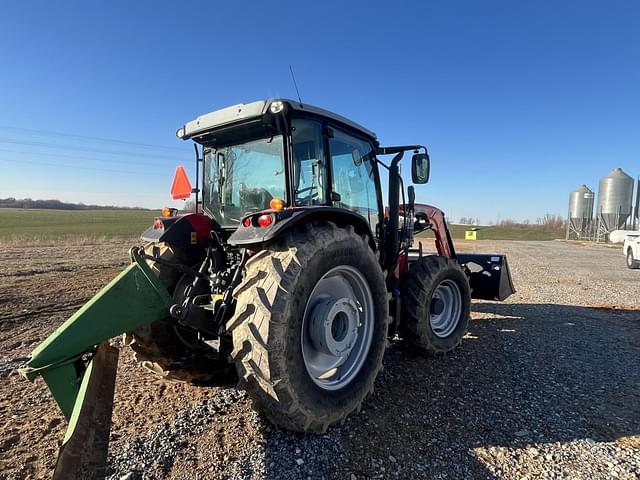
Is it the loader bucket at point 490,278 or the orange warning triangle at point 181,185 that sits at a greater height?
the orange warning triangle at point 181,185

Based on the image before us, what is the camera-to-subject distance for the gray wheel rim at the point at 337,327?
282 centimetres

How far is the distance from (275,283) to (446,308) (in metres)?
3.18

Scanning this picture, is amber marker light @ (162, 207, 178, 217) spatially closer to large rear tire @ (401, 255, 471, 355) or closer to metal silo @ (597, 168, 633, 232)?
large rear tire @ (401, 255, 471, 355)

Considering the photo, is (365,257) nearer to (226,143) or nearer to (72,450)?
(226,143)

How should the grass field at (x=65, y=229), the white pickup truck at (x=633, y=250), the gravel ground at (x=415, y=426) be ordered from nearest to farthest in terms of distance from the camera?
the gravel ground at (x=415, y=426), the white pickup truck at (x=633, y=250), the grass field at (x=65, y=229)

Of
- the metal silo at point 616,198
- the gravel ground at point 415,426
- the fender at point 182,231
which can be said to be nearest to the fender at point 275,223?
the fender at point 182,231

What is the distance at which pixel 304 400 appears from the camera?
2.47 m

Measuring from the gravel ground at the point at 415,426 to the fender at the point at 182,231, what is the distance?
4.15ft

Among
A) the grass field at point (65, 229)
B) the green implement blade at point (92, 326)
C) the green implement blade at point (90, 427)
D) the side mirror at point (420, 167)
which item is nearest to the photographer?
the green implement blade at point (90, 427)

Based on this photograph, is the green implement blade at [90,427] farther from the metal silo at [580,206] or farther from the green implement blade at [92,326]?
the metal silo at [580,206]

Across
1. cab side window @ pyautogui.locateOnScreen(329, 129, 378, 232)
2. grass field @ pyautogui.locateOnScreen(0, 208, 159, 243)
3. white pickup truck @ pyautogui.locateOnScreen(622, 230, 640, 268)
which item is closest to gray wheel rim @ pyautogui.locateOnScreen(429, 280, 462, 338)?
cab side window @ pyautogui.locateOnScreen(329, 129, 378, 232)

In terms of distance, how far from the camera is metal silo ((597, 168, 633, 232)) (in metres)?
31.9

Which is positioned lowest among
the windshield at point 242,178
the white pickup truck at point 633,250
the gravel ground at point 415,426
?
the gravel ground at point 415,426

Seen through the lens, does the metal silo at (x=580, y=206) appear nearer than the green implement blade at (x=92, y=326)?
No
